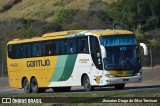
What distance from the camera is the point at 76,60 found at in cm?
3300

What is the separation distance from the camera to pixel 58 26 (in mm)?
72625

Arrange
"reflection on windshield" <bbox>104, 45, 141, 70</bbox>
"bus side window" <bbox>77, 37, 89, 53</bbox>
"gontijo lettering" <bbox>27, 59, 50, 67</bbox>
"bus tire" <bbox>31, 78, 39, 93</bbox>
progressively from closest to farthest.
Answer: "reflection on windshield" <bbox>104, 45, 141, 70</bbox> < "bus side window" <bbox>77, 37, 89, 53</bbox> < "gontijo lettering" <bbox>27, 59, 50, 67</bbox> < "bus tire" <bbox>31, 78, 39, 93</bbox>

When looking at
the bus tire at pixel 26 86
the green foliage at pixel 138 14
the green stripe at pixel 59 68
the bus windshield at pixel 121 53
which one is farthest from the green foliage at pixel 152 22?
the bus windshield at pixel 121 53

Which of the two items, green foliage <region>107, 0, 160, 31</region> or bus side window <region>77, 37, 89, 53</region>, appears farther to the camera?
green foliage <region>107, 0, 160, 31</region>

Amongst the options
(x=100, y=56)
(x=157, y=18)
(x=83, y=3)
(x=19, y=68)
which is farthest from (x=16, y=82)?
(x=83, y=3)

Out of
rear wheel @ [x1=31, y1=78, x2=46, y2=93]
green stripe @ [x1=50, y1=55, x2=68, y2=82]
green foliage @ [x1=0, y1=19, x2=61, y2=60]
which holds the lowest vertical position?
rear wheel @ [x1=31, y1=78, x2=46, y2=93]

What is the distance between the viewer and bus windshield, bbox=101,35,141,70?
102 feet

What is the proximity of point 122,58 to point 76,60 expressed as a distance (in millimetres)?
2847

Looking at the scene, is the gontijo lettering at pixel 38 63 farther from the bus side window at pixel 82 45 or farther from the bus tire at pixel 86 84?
the bus tire at pixel 86 84

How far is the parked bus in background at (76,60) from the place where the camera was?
31297 mm

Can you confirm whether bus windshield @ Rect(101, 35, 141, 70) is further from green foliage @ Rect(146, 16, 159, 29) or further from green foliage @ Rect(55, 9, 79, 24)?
green foliage @ Rect(55, 9, 79, 24)

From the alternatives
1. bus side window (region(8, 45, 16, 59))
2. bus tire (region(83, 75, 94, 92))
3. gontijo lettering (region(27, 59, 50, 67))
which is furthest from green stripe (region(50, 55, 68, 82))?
bus side window (region(8, 45, 16, 59))

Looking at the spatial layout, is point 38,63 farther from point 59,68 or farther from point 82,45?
point 82,45

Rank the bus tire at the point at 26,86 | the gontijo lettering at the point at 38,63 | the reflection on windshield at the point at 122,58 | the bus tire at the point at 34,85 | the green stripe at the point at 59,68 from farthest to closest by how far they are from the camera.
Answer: the bus tire at the point at 26,86 → the bus tire at the point at 34,85 → the gontijo lettering at the point at 38,63 → the green stripe at the point at 59,68 → the reflection on windshield at the point at 122,58
